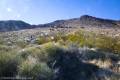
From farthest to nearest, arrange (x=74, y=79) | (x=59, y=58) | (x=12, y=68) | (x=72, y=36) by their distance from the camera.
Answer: (x=72, y=36) → (x=59, y=58) → (x=74, y=79) → (x=12, y=68)

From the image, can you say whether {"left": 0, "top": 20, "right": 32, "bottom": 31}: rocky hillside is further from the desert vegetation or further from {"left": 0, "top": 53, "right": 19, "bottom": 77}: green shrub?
{"left": 0, "top": 53, "right": 19, "bottom": 77}: green shrub

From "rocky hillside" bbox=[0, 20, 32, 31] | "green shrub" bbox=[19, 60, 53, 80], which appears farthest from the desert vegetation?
"rocky hillside" bbox=[0, 20, 32, 31]

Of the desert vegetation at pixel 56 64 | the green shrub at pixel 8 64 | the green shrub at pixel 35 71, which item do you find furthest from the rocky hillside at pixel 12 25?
the green shrub at pixel 35 71

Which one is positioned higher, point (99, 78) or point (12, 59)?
point (12, 59)

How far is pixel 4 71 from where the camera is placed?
12.7 meters

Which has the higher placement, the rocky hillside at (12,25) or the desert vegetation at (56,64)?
the desert vegetation at (56,64)

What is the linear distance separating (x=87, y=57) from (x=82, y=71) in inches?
125

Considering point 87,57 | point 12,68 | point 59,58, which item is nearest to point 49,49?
point 59,58

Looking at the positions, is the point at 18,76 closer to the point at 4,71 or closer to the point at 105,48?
the point at 4,71

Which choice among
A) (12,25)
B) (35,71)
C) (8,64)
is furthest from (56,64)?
(12,25)

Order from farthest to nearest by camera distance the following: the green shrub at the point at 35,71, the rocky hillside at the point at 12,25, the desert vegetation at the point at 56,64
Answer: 1. the rocky hillside at the point at 12,25
2. the desert vegetation at the point at 56,64
3. the green shrub at the point at 35,71

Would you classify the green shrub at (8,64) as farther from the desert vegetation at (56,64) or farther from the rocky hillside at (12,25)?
the rocky hillside at (12,25)

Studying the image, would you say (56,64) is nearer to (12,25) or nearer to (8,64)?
(8,64)

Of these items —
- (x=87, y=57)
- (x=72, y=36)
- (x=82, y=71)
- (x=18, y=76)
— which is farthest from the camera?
(x=72, y=36)
